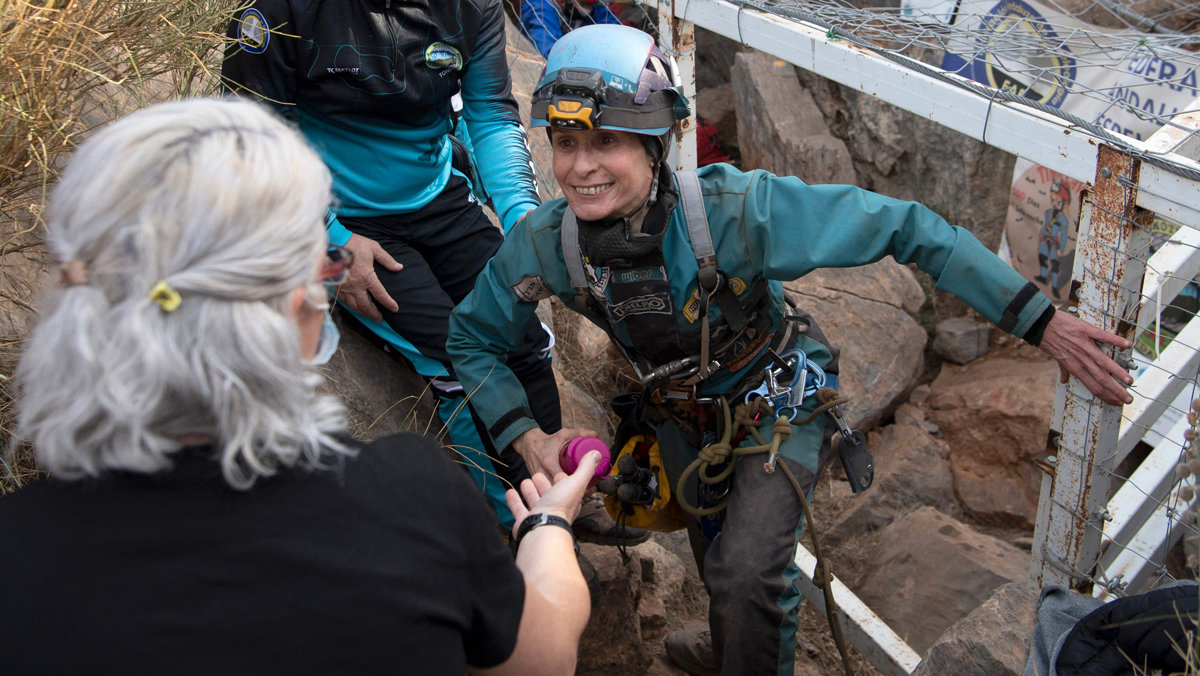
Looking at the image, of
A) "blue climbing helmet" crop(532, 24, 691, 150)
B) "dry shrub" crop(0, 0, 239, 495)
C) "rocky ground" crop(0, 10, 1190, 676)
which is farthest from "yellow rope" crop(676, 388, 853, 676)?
"dry shrub" crop(0, 0, 239, 495)

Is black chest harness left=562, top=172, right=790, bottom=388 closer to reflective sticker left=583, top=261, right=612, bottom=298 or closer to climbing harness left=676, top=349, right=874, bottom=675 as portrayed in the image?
reflective sticker left=583, top=261, right=612, bottom=298

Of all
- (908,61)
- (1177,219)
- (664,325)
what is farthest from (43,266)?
(1177,219)

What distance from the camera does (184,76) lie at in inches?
112

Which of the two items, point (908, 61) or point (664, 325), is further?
point (908, 61)

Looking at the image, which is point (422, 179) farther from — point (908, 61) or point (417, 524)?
point (417, 524)

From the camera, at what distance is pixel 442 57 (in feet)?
10.5

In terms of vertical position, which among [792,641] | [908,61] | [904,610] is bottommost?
[904,610]

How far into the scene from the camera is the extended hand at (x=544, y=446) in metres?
2.70

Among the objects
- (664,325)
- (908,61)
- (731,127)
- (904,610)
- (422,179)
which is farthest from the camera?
(731,127)

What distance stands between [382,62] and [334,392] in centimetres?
110

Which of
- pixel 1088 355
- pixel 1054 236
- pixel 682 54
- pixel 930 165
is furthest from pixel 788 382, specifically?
pixel 930 165

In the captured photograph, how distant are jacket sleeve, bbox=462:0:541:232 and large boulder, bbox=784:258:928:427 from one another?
217cm

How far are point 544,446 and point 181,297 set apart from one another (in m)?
1.61

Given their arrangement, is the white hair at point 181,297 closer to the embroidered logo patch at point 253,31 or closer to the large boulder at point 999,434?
the embroidered logo patch at point 253,31
